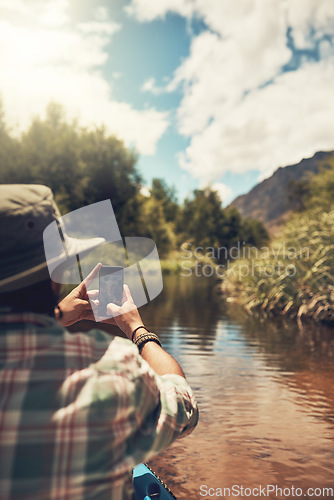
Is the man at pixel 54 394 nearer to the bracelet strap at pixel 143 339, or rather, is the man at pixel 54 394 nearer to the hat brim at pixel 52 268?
the hat brim at pixel 52 268

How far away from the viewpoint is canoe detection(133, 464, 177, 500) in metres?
1.96

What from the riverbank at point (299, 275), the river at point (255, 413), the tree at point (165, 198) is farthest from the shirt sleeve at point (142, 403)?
the tree at point (165, 198)

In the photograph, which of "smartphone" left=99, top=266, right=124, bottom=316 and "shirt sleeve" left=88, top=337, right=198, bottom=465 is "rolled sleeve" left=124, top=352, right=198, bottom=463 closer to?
"shirt sleeve" left=88, top=337, right=198, bottom=465

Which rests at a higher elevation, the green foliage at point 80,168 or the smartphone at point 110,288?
the green foliage at point 80,168

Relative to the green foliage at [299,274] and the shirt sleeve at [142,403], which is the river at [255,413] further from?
the shirt sleeve at [142,403]

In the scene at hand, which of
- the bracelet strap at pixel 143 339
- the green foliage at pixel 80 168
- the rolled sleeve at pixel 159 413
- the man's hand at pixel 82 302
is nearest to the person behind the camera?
the rolled sleeve at pixel 159 413

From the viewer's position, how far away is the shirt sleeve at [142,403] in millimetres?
967

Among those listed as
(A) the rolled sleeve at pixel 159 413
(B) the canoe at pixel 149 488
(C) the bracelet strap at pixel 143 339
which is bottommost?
(B) the canoe at pixel 149 488

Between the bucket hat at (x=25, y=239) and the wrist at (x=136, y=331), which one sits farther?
the wrist at (x=136, y=331)

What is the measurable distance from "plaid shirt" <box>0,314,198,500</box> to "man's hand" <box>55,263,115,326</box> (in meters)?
0.48

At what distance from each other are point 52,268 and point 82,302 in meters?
0.48

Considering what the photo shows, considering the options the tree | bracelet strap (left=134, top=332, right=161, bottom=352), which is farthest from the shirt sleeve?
the tree

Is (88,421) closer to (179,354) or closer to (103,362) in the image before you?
(103,362)

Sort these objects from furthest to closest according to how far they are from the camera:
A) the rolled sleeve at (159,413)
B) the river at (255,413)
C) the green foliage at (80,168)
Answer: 1. the green foliage at (80,168)
2. the river at (255,413)
3. the rolled sleeve at (159,413)
